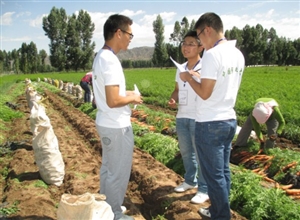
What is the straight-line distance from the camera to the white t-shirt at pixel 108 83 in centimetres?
258

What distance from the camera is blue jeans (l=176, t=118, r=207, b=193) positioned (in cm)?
354

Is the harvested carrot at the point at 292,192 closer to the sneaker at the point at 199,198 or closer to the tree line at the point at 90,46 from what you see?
the sneaker at the point at 199,198

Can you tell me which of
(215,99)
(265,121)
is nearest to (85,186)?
(215,99)

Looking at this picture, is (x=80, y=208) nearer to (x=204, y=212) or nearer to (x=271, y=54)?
(x=204, y=212)

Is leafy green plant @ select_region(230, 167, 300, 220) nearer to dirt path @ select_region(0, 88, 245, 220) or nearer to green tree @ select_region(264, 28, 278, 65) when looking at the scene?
dirt path @ select_region(0, 88, 245, 220)

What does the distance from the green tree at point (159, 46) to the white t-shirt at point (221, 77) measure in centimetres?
5852

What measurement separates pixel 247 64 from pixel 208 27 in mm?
64092

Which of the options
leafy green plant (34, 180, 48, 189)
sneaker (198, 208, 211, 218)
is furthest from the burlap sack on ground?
leafy green plant (34, 180, 48, 189)

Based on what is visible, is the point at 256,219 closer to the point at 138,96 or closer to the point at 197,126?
the point at 197,126

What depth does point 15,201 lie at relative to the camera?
143 inches

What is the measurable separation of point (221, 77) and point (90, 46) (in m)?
57.1

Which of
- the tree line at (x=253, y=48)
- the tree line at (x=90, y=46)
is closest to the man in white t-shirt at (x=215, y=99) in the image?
the tree line at (x=90, y=46)

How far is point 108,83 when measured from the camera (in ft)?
8.42

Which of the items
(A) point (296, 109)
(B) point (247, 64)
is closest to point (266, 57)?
(B) point (247, 64)
